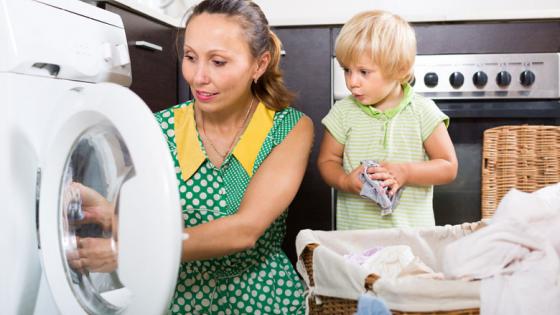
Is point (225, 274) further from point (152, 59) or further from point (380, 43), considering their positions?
point (152, 59)

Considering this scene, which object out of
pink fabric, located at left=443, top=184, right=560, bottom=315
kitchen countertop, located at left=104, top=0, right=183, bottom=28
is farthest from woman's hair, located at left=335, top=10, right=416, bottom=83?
pink fabric, located at left=443, top=184, right=560, bottom=315

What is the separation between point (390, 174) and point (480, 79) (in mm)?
641

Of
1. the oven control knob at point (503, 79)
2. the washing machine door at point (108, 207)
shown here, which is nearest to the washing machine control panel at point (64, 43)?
the washing machine door at point (108, 207)

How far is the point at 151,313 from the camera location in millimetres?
894

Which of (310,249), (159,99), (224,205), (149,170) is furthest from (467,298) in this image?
(159,99)

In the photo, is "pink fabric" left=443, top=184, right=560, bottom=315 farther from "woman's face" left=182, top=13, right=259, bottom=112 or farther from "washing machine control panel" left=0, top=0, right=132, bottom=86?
"washing machine control panel" left=0, top=0, right=132, bottom=86

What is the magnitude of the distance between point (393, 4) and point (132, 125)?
180cm

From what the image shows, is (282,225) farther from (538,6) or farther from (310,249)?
(538,6)

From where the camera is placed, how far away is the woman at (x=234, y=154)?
4.35 ft

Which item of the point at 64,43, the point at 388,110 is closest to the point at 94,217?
the point at 64,43

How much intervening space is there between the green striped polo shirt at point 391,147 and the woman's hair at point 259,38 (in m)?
0.19

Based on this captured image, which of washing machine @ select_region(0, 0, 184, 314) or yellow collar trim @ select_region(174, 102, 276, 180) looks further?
yellow collar trim @ select_region(174, 102, 276, 180)

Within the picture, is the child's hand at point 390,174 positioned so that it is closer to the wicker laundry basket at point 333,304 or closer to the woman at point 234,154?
the woman at point 234,154

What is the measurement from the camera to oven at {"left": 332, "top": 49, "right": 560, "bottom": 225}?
75.6 inches
